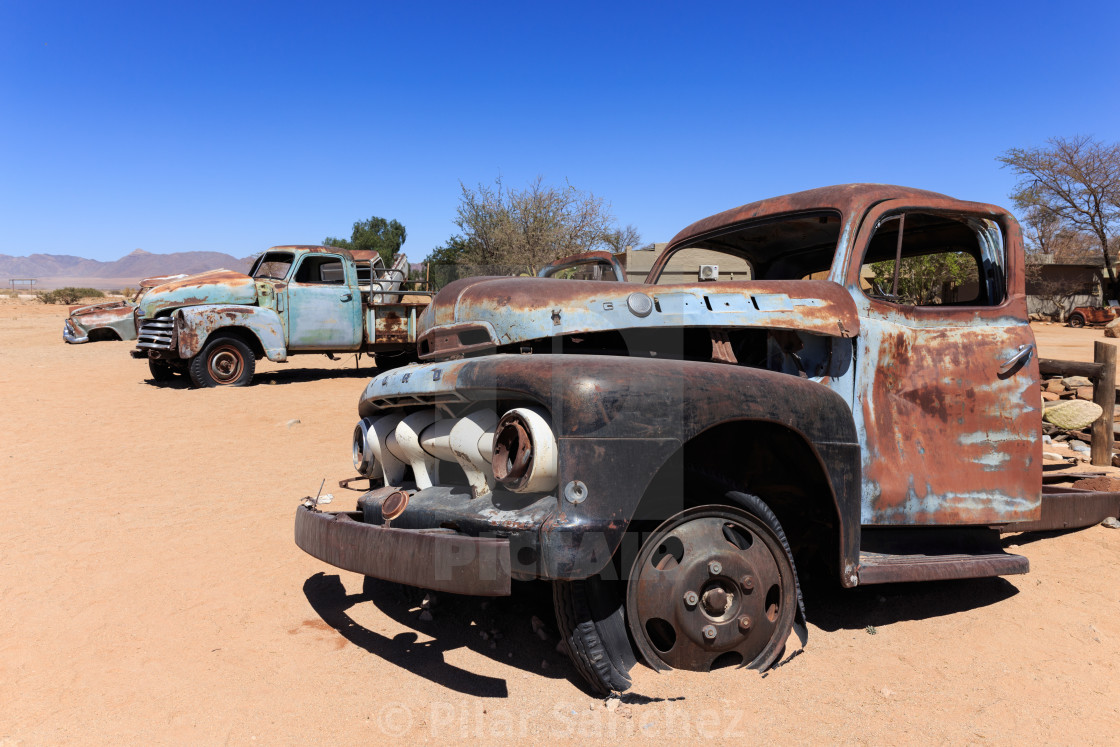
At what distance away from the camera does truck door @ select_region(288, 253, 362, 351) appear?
1226 cm

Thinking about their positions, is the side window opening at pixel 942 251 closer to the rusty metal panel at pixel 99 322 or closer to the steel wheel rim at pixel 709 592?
the steel wheel rim at pixel 709 592

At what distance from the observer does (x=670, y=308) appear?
309 centimetres

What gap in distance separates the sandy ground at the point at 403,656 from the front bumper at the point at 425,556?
52 centimetres

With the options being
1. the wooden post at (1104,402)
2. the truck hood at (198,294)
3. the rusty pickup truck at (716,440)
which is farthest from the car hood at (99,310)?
the wooden post at (1104,402)

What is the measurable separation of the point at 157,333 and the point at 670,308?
35.1 feet

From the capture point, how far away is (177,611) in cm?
342

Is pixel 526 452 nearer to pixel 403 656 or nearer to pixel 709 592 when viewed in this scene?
pixel 709 592

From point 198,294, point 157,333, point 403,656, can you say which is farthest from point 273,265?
point 403,656

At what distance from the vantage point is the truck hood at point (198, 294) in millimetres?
11695

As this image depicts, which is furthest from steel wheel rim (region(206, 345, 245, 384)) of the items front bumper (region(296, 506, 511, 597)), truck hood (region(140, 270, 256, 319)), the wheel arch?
the wheel arch

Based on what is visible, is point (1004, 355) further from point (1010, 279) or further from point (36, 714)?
point (36, 714)

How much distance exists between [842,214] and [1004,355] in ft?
3.12

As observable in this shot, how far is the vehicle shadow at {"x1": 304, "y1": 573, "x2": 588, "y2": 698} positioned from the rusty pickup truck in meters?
0.46

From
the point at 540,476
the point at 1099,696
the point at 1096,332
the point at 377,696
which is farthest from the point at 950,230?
the point at 1096,332
